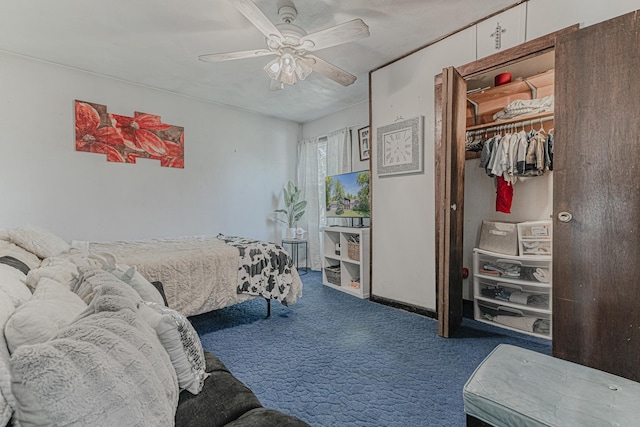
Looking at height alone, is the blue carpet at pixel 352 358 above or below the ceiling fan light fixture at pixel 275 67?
below

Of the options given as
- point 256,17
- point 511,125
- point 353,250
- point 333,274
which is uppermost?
point 256,17

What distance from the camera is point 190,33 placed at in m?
2.52

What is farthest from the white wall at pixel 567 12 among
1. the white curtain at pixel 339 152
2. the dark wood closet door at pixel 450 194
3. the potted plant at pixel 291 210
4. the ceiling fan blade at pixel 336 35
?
the potted plant at pixel 291 210

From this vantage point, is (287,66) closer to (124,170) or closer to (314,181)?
(124,170)

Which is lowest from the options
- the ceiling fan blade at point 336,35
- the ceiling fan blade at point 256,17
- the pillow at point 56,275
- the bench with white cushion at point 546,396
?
the bench with white cushion at point 546,396

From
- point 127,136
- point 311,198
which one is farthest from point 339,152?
point 127,136

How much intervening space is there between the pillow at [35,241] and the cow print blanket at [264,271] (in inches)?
51.5

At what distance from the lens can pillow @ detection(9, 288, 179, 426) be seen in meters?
0.53

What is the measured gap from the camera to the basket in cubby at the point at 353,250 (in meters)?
3.66

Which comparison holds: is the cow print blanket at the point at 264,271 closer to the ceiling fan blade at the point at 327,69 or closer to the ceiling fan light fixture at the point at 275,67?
the ceiling fan light fixture at the point at 275,67

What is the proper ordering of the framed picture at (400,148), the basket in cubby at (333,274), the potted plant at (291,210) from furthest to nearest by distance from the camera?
the potted plant at (291,210) → the basket in cubby at (333,274) → the framed picture at (400,148)

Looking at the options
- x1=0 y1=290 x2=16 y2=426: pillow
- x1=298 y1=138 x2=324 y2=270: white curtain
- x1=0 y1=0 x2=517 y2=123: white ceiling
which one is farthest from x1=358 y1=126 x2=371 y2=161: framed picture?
x1=0 y1=290 x2=16 y2=426: pillow

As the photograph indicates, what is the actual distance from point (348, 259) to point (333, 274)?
36 centimetres

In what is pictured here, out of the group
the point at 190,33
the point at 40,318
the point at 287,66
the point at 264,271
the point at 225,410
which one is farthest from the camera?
the point at 264,271
